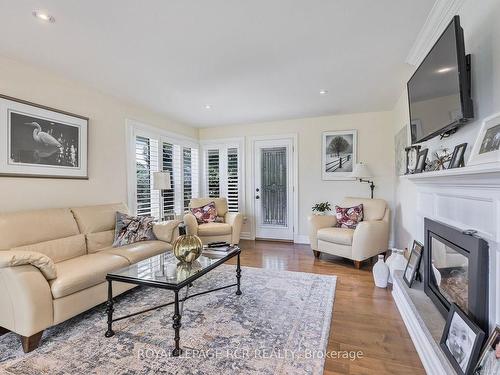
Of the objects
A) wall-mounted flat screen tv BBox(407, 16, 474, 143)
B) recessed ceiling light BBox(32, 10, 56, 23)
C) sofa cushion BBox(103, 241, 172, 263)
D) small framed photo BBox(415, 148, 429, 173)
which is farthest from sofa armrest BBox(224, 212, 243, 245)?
recessed ceiling light BBox(32, 10, 56, 23)

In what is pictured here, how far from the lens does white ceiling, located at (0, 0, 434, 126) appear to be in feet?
6.17

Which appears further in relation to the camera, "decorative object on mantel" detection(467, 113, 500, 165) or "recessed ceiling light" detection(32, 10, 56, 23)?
"recessed ceiling light" detection(32, 10, 56, 23)

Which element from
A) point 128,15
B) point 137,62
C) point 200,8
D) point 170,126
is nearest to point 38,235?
point 137,62

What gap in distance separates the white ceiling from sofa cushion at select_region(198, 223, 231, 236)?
79.6 inches

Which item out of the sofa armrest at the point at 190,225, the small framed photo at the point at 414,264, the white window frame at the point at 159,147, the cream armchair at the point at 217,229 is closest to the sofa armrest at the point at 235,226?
the cream armchair at the point at 217,229

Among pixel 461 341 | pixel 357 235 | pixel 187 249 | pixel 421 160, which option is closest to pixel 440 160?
pixel 421 160

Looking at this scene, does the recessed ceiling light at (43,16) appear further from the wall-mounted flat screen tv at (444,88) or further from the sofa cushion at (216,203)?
the sofa cushion at (216,203)

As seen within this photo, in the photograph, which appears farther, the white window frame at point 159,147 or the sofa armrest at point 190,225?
the sofa armrest at point 190,225

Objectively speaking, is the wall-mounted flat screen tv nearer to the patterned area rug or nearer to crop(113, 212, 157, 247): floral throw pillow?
the patterned area rug

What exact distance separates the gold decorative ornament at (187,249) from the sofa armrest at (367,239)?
7.42ft

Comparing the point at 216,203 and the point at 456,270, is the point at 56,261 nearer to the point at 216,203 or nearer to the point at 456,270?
the point at 216,203

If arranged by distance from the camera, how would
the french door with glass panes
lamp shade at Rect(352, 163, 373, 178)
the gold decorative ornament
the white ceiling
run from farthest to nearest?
the french door with glass panes < lamp shade at Rect(352, 163, 373, 178) < the gold decorative ornament < the white ceiling

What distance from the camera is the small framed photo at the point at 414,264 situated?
7.79ft

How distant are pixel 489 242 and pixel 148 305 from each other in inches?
102
